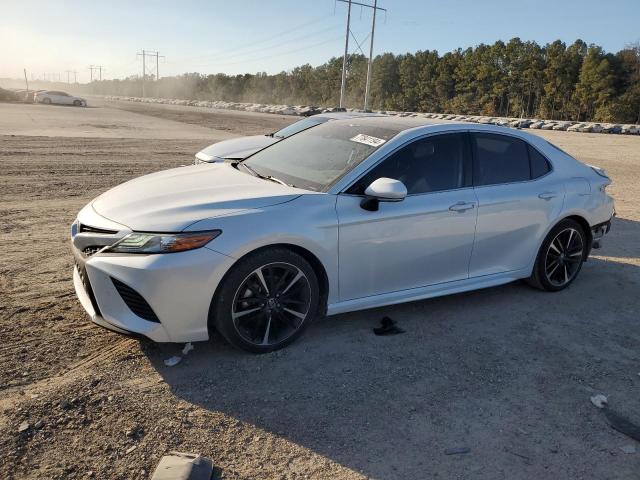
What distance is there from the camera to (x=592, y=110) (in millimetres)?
83938

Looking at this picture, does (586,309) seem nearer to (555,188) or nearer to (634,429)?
(555,188)

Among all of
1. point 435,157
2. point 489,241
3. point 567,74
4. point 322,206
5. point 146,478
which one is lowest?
point 146,478

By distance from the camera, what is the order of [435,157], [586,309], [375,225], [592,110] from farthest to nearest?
[592,110] < [586,309] < [435,157] < [375,225]

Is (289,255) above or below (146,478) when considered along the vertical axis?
above

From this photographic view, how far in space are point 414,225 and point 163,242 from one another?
1927 mm

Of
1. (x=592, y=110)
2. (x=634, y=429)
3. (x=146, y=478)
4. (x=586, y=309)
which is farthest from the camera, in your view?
(x=592, y=110)

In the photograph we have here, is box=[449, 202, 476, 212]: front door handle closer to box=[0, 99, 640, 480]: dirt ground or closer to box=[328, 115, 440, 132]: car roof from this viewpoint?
box=[328, 115, 440, 132]: car roof

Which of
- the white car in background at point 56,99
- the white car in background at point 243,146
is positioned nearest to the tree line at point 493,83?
the white car in background at point 56,99

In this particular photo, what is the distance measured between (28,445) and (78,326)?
1455 millimetres

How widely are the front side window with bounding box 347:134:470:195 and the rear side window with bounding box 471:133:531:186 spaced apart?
6.0 inches

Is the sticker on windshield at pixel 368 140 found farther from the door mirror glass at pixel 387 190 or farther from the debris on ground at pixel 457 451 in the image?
the debris on ground at pixel 457 451

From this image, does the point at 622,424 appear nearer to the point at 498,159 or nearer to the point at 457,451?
the point at 457,451

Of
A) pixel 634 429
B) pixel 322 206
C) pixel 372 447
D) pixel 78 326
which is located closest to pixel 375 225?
pixel 322 206

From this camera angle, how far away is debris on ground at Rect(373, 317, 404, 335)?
434 cm
